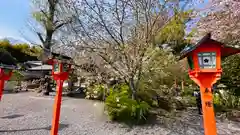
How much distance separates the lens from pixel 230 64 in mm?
7062

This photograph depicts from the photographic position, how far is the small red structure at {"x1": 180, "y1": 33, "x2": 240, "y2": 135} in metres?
1.95

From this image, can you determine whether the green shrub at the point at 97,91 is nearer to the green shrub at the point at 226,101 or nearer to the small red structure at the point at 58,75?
the small red structure at the point at 58,75

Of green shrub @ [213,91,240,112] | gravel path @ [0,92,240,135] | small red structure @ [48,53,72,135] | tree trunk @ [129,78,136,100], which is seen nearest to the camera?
small red structure @ [48,53,72,135]

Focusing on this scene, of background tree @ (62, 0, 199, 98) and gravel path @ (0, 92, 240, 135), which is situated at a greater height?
background tree @ (62, 0, 199, 98)

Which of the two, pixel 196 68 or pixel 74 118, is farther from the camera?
pixel 74 118

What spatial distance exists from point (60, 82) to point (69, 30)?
2.25m

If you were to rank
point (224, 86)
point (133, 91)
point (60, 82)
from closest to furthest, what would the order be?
1. point (60, 82)
2. point (133, 91)
3. point (224, 86)

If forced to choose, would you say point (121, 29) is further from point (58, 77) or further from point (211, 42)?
point (211, 42)

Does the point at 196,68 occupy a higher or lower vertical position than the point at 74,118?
higher

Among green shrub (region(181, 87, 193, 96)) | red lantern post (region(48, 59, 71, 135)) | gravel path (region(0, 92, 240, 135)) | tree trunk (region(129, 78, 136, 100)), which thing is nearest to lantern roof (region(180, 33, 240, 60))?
red lantern post (region(48, 59, 71, 135))

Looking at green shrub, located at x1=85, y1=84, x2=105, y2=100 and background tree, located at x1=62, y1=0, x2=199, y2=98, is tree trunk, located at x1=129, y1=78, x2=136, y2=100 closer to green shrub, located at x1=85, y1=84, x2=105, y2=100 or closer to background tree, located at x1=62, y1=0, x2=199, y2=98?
background tree, located at x1=62, y1=0, x2=199, y2=98

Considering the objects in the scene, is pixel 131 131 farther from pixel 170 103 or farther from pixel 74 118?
pixel 170 103

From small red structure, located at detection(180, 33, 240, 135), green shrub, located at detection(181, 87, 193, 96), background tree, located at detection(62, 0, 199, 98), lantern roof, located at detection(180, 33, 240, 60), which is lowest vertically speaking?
green shrub, located at detection(181, 87, 193, 96)

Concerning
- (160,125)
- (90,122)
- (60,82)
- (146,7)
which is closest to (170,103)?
(160,125)
